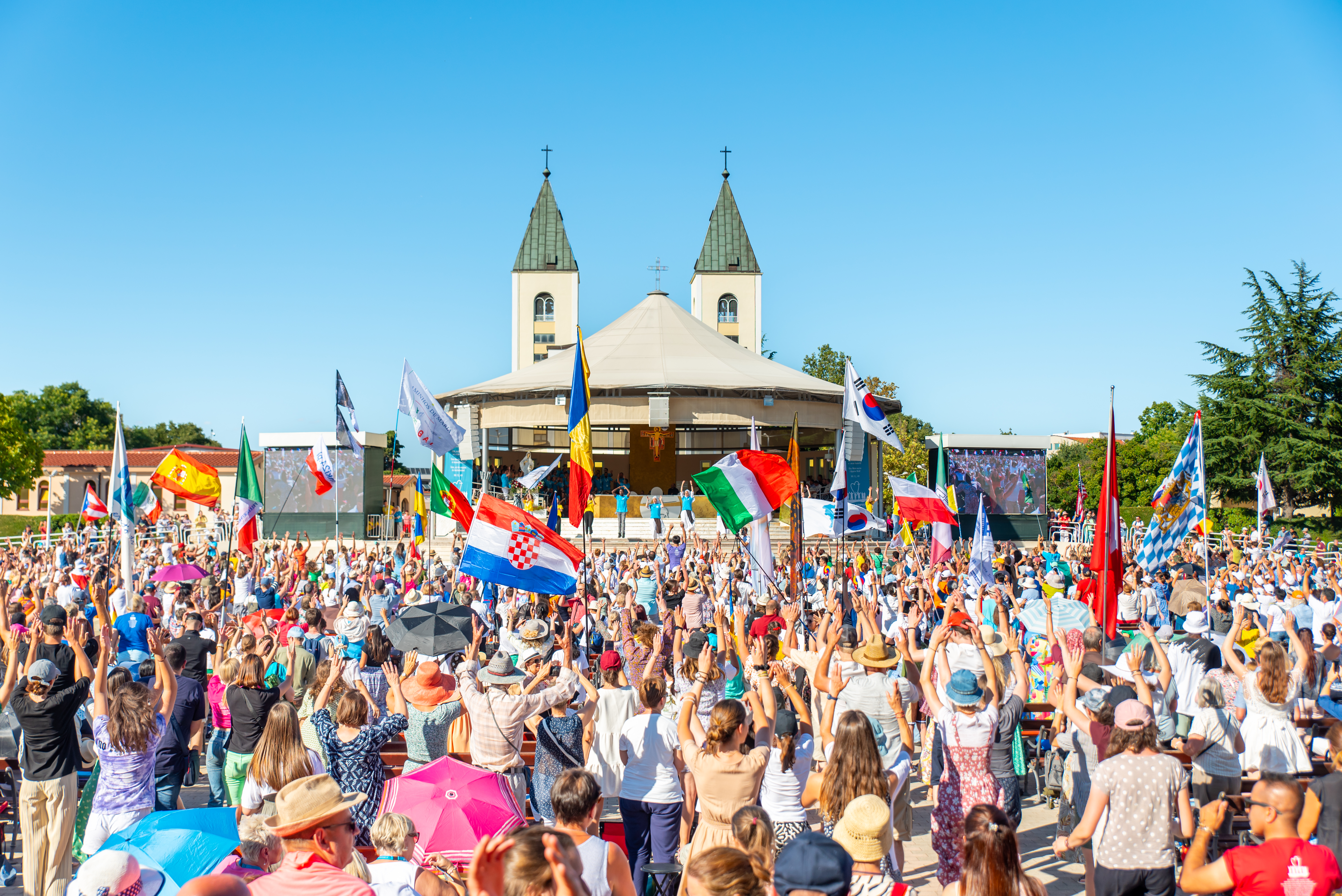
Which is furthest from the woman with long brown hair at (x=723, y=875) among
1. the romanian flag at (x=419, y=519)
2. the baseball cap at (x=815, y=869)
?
the romanian flag at (x=419, y=519)

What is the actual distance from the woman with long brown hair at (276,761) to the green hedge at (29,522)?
37796 mm

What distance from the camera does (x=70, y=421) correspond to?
76.7m

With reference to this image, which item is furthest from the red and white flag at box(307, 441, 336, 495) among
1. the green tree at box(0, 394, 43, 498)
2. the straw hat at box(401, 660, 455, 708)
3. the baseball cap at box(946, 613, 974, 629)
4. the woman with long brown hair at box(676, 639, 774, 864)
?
the green tree at box(0, 394, 43, 498)

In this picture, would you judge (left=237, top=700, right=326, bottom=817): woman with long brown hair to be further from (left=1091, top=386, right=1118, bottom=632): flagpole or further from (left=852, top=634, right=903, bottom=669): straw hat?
(left=1091, top=386, right=1118, bottom=632): flagpole

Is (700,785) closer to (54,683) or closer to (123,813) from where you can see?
(123,813)

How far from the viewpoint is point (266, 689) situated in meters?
5.98

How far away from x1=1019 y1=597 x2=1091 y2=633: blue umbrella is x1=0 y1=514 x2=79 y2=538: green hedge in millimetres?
36792

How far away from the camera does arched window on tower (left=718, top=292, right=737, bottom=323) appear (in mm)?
59562

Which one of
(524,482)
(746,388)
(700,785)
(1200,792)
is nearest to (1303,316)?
(746,388)

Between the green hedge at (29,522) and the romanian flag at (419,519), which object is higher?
the romanian flag at (419,519)

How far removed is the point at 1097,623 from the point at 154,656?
7.08m

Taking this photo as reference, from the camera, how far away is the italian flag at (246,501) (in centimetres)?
1477

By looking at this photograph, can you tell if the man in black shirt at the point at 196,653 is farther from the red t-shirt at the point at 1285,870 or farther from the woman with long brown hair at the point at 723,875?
the red t-shirt at the point at 1285,870

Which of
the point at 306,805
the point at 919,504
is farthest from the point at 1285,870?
the point at 919,504
